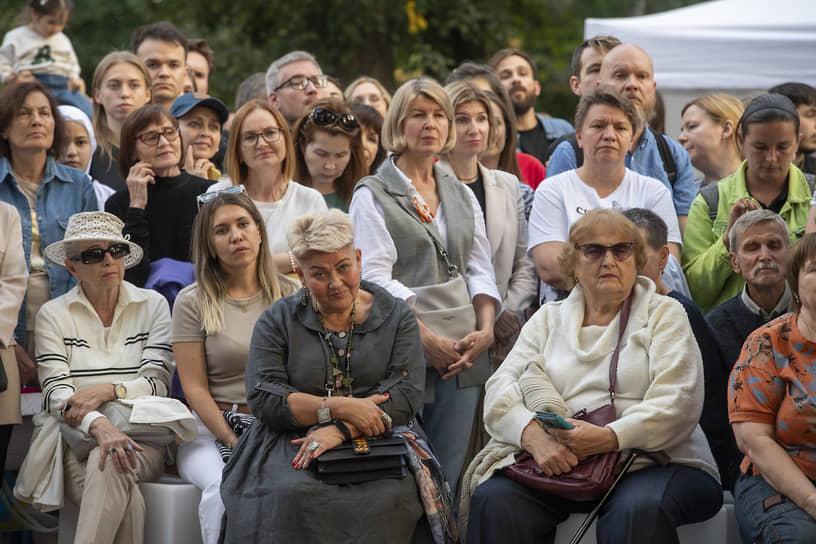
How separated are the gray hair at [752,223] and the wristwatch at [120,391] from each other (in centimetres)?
276

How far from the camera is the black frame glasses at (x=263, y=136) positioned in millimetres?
5570

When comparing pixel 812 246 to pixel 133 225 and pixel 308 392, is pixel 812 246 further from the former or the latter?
pixel 133 225

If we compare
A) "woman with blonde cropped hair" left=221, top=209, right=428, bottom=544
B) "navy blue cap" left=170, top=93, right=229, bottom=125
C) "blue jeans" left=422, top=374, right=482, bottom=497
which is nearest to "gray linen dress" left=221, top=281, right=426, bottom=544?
"woman with blonde cropped hair" left=221, top=209, right=428, bottom=544

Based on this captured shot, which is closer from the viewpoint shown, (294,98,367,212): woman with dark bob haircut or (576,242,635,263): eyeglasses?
(576,242,635,263): eyeglasses

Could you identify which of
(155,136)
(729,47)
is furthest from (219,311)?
(729,47)

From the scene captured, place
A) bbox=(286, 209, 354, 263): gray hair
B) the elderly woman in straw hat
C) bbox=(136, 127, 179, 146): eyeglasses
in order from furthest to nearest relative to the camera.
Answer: bbox=(136, 127, 179, 146): eyeglasses → the elderly woman in straw hat → bbox=(286, 209, 354, 263): gray hair

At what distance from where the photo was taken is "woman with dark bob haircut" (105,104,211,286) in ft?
18.0

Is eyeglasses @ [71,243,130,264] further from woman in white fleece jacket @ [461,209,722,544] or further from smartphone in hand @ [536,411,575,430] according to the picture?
smartphone in hand @ [536,411,575,430]

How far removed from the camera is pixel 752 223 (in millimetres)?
4855

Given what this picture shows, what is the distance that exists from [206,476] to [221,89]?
10.3m

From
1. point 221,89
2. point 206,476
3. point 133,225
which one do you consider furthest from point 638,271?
point 221,89

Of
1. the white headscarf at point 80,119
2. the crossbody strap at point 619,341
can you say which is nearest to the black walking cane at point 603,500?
the crossbody strap at point 619,341

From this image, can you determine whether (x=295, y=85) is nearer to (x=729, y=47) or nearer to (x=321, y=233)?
(x=321, y=233)

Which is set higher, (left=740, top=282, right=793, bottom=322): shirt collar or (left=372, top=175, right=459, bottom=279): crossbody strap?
(left=372, top=175, right=459, bottom=279): crossbody strap
